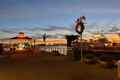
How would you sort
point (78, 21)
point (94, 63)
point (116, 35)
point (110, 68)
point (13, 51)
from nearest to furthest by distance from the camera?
point (110, 68)
point (94, 63)
point (78, 21)
point (13, 51)
point (116, 35)

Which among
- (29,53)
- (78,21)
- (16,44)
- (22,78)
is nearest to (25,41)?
(16,44)

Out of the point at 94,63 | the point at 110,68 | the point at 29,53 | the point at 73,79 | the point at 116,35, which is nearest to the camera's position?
the point at 73,79

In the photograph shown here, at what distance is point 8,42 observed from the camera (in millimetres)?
49531

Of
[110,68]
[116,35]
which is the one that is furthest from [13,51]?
[110,68]

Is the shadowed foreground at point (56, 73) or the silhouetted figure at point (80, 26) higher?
the silhouetted figure at point (80, 26)

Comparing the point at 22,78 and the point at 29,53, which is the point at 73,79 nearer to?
the point at 22,78

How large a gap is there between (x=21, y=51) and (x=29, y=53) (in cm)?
190

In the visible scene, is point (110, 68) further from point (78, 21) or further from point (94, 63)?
point (78, 21)

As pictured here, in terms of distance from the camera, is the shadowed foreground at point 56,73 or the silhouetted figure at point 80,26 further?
the silhouetted figure at point 80,26

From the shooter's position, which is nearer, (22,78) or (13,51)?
(22,78)

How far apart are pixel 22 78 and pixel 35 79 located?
70 cm

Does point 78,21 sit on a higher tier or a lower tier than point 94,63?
higher

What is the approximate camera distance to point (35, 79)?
1452 cm

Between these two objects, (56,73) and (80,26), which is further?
(80,26)
